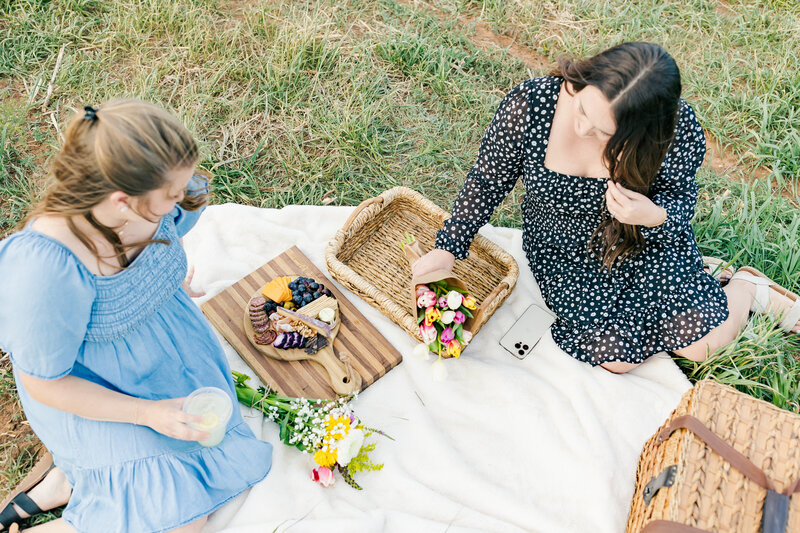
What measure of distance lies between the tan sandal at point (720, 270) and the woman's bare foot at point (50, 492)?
267 cm

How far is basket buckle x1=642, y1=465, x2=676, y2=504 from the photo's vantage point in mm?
1721

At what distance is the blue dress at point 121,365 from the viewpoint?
1425mm

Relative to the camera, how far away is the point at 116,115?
1.35 m

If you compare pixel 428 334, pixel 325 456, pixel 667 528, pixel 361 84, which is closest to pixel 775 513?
pixel 667 528

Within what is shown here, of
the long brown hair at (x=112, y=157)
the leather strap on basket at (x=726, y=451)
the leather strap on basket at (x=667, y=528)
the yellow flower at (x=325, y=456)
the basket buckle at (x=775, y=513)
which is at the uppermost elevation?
the long brown hair at (x=112, y=157)

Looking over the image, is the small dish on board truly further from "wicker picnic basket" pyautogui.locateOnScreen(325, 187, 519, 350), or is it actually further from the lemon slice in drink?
the lemon slice in drink

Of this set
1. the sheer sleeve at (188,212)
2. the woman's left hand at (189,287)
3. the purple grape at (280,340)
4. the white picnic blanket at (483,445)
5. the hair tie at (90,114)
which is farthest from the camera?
the purple grape at (280,340)

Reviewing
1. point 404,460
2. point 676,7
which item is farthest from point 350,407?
point 676,7

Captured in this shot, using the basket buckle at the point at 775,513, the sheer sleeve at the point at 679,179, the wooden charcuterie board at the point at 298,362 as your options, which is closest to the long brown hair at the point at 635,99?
the sheer sleeve at the point at 679,179

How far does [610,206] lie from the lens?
1988mm

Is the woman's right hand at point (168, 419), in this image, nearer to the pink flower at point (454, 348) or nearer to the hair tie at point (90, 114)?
the hair tie at point (90, 114)

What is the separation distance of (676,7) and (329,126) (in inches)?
101

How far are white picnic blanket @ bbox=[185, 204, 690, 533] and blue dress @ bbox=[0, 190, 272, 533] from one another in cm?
22

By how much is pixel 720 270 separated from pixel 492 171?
1.19 m
